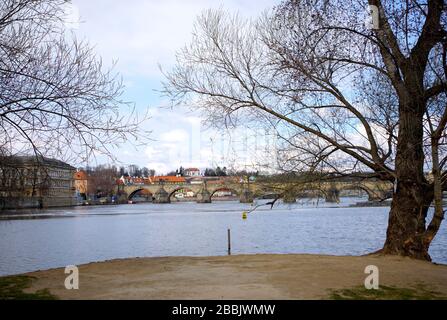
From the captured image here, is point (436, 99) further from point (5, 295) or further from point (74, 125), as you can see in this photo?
point (5, 295)

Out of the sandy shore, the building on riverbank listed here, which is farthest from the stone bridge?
the building on riverbank

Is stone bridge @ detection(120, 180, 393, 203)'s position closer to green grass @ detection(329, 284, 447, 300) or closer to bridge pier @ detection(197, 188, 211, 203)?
green grass @ detection(329, 284, 447, 300)

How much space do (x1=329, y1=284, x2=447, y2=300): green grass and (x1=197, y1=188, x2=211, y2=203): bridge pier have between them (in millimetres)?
136918

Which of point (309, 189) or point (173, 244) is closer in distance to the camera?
point (309, 189)

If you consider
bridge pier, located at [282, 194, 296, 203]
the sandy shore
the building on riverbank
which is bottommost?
the sandy shore

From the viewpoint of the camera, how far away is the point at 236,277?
11.8m

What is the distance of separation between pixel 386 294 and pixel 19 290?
7.51 metres

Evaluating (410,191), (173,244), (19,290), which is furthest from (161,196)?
(19,290)

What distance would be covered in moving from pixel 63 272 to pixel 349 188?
10.1m

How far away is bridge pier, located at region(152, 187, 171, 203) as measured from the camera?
158m

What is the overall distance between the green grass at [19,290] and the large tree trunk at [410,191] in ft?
35.1

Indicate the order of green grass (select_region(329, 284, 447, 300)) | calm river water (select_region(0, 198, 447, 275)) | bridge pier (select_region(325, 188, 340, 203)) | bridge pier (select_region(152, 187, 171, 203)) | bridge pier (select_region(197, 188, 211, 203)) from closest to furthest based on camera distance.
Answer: green grass (select_region(329, 284, 447, 300)), bridge pier (select_region(325, 188, 340, 203)), calm river water (select_region(0, 198, 447, 275)), bridge pier (select_region(197, 188, 211, 203)), bridge pier (select_region(152, 187, 171, 203))

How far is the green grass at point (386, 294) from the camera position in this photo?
969 cm

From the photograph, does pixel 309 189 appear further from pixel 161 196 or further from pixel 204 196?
pixel 161 196
